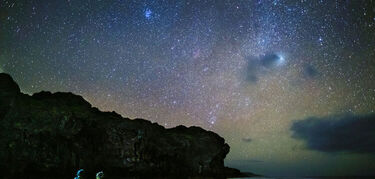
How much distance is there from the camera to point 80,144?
5903 cm

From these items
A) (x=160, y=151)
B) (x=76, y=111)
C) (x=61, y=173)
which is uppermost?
(x=76, y=111)

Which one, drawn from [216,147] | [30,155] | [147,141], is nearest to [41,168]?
[30,155]

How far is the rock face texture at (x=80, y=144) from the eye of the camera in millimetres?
52375

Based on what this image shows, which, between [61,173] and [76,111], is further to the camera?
[76,111]

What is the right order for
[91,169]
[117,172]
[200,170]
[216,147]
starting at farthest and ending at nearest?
[216,147]
[200,170]
[117,172]
[91,169]

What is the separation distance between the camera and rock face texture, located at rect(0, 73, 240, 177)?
5238 centimetres

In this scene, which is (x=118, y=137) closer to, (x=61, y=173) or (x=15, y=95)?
(x=61, y=173)

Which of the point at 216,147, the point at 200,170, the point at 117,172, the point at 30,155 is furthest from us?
the point at 216,147

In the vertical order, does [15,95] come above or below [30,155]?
above

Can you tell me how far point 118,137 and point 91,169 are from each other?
33.0ft

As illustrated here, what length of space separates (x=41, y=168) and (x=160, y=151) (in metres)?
30.1

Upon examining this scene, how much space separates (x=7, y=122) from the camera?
53500mm

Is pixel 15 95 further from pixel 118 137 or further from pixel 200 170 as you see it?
pixel 200 170

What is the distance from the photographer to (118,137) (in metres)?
65.9
